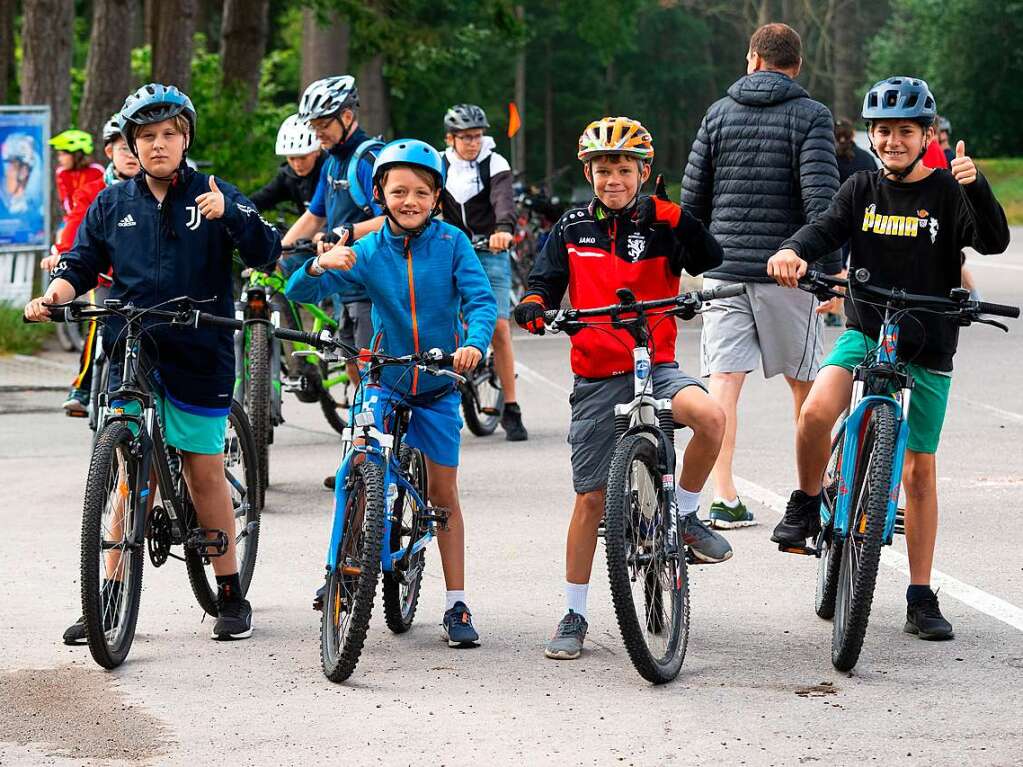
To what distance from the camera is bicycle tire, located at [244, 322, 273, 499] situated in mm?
9406

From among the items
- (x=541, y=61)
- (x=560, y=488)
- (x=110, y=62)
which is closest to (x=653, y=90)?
(x=541, y=61)

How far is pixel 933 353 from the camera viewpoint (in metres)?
6.62

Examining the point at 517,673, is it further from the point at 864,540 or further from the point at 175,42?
the point at 175,42

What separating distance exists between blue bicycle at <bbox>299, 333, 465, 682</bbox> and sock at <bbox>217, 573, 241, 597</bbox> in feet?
1.91

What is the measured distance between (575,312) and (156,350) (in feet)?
4.90

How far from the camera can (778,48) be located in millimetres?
8609

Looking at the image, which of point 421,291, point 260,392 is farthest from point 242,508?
point 260,392

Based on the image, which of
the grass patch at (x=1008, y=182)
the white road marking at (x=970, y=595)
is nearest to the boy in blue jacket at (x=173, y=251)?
the white road marking at (x=970, y=595)

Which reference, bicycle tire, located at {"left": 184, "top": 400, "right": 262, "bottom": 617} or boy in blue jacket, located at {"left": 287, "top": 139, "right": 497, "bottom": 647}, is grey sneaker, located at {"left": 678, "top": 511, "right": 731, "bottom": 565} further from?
bicycle tire, located at {"left": 184, "top": 400, "right": 262, "bottom": 617}

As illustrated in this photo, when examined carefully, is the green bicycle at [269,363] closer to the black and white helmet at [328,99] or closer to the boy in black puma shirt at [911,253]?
the black and white helmet at [328,99]

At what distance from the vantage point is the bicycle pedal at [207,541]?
6.74 m

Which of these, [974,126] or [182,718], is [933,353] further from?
[974,126]

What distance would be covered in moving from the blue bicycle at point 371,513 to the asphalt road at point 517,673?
0.20 metres

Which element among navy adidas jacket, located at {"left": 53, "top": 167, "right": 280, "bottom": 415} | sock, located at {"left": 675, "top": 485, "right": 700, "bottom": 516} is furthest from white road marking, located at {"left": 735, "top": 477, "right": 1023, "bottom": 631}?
navy adidas jacket, located at {"left": 53, "top": 167, "right": 280, "bottom": 415}
